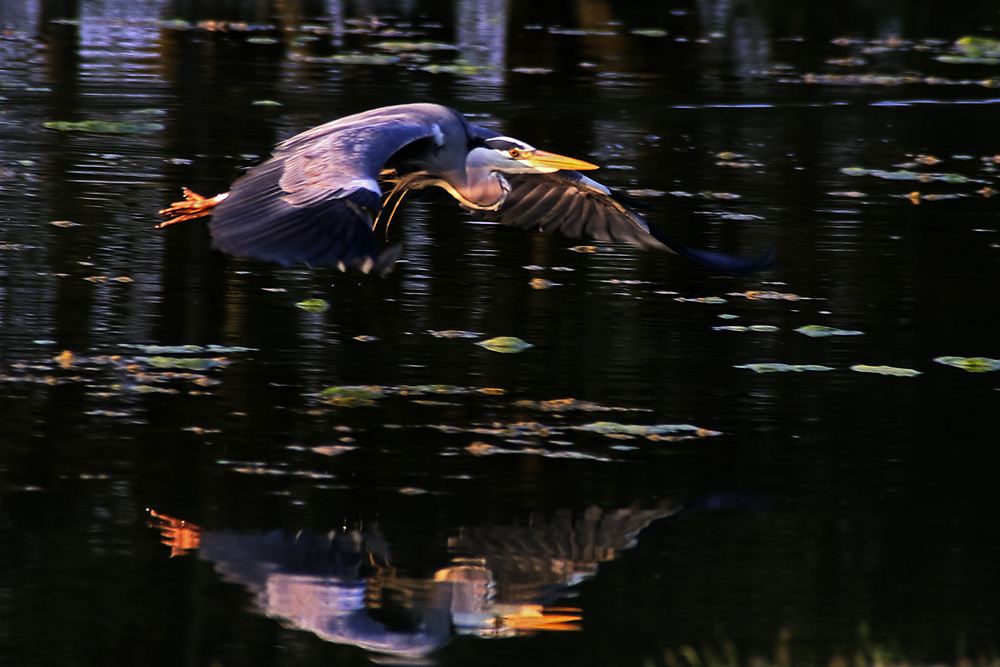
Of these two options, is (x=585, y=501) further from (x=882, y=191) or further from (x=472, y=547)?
(x=882, y=191)

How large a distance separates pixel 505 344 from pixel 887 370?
5.14 feet

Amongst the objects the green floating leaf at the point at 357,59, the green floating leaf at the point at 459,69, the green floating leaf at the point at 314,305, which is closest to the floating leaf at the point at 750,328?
the green floating leaf at the point at 314,305

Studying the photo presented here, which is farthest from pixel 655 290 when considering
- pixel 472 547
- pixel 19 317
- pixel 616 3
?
pixel 616 3

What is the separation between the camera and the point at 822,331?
7516mm

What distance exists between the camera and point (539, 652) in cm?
433

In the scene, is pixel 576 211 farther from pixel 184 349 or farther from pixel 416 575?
pixel 416 575

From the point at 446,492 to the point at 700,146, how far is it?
278 inches

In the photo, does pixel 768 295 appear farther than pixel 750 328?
Yes

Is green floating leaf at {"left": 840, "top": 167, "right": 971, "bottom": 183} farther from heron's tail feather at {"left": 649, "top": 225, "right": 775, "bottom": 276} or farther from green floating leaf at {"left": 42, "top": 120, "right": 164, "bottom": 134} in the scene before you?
green floating leaf at {"left": 42, "top": 120, "right": 164, "bottom": 134}

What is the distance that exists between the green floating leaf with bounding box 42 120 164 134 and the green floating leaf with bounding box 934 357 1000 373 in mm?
6358

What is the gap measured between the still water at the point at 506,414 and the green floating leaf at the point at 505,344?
0.07 meters

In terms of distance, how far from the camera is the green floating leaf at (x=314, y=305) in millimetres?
7590

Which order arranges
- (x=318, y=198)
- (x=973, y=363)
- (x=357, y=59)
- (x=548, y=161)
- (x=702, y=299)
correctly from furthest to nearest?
(x=357, y=59) < (x=702, y=299) < (x=548, y=161) < (x=973, y=363) < (x=318, y=198)

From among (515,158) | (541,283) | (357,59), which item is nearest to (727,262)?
(515,158)
